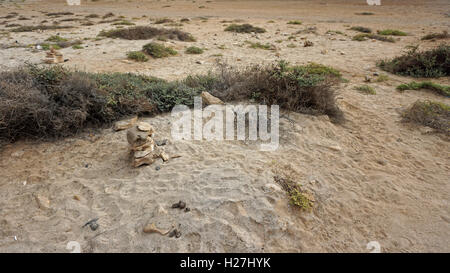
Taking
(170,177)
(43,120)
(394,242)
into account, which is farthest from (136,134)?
(394,242)

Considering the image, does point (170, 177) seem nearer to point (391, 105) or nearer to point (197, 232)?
point (197, 232)

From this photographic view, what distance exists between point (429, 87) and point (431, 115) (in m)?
1.93

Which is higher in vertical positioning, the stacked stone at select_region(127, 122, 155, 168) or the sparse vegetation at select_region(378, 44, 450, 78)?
the sparse vegetation at select_region(378, 44, 450, 78)

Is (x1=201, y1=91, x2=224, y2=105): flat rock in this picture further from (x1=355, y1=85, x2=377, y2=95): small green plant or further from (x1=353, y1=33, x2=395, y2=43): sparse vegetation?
(x1=353, y1=33, x2=395, y2=43): sparse vegetation

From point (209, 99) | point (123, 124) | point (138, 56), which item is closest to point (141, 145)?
point (123, 124)

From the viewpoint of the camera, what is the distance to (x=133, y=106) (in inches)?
183

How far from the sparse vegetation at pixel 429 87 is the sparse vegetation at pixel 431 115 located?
1.04m

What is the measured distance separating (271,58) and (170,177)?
7.01 meters

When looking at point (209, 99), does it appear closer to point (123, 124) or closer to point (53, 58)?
point (123, 124)

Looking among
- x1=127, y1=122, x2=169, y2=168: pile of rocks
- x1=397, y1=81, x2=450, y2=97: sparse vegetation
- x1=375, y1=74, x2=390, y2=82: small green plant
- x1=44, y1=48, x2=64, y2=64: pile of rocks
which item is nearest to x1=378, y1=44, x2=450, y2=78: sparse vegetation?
x1=375, y1=74, x2=390, y2=82: small green plant

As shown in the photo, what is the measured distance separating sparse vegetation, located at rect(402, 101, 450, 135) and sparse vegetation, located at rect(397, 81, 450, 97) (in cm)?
104

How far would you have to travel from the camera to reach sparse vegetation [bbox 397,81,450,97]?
19.4ft

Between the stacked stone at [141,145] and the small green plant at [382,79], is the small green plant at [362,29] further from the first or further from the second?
the stacked stone at [141,145]
